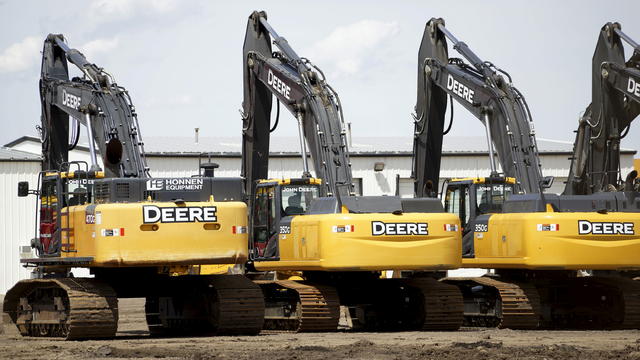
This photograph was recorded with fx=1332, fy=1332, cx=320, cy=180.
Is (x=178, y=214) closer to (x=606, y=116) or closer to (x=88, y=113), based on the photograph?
(x=88, y=113)

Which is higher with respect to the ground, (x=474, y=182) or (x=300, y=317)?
(x=474, y=182)

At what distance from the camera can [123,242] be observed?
23.6 metres

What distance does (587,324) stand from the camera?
1137 inches

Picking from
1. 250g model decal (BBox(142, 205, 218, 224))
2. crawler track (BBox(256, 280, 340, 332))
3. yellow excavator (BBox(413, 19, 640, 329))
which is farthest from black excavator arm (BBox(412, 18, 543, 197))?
250g model decal (BBox(142, 205, 218, 224))

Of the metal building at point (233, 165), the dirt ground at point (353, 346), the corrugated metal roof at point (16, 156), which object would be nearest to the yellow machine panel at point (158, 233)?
the dirt ground at point (353, 346)

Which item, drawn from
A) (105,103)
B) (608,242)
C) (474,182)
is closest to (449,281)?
(474,182)

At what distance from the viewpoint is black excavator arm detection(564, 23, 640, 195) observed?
1236 inches

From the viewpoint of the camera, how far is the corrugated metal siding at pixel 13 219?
49125mm

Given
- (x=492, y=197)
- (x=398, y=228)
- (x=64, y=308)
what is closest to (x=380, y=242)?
(x=398, y=228)

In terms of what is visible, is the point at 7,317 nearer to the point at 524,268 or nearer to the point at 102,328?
the point at 102,328

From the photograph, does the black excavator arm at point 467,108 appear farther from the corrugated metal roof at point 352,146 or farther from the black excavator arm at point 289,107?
the corrugated metal roof at point 352,146

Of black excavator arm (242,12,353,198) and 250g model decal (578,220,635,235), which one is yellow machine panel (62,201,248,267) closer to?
black excavator arm (242,12,353,198)

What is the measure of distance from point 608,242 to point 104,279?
10144 millimetres

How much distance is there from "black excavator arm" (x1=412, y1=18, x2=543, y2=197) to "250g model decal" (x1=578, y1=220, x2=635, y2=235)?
264cm
